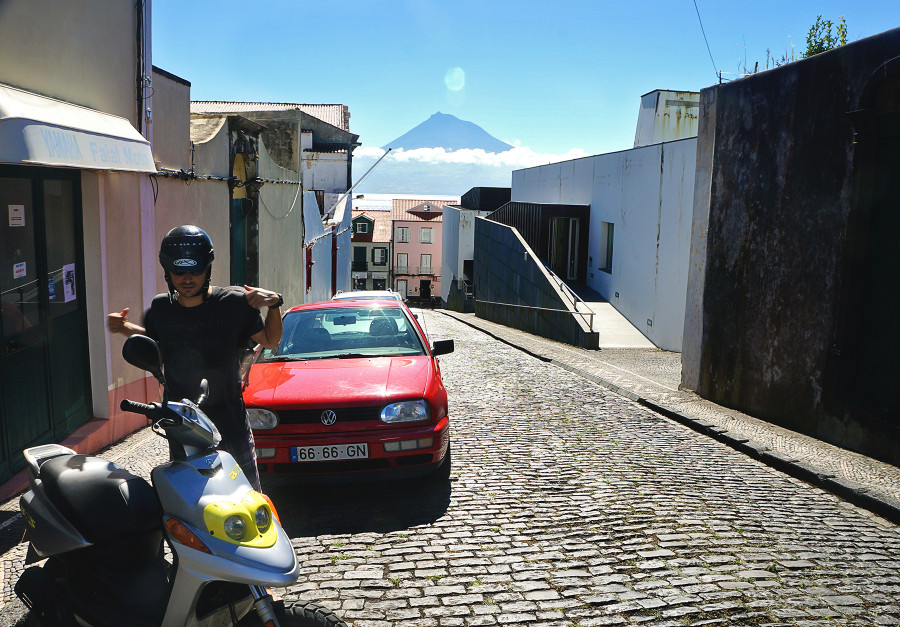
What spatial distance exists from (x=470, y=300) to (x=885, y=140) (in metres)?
33.6

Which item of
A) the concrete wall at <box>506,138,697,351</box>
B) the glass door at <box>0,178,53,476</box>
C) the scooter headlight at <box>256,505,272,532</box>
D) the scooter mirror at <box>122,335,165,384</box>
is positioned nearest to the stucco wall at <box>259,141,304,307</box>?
the glass door at <box>0,178,53,476</box>

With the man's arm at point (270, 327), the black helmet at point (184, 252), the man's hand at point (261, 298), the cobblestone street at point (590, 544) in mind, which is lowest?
the cobblestone street at point (590, 544)

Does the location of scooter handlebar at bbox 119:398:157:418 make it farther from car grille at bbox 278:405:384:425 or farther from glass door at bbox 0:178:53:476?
glass door at bbox 0:178:53:476

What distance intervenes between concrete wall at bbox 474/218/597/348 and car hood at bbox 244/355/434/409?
11602 mm

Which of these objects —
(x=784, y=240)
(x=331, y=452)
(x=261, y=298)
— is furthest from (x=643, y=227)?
(x=261, y=298)

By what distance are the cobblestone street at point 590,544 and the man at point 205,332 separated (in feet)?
3.77

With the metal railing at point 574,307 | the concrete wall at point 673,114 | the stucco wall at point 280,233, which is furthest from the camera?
the concrete wall at point 673,114

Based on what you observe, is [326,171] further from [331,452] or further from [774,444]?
[331,452]

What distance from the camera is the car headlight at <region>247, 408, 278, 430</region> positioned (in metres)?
5.36

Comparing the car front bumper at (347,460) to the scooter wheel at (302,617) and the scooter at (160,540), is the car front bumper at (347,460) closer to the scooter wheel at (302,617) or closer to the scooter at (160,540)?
the scooter at (160,540)

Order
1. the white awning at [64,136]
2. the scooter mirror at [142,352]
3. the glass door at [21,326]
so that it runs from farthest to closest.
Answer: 1. the glass door at [21,326]
2. the white awning at [64,136]
3. the scooter mirror at [142,352]

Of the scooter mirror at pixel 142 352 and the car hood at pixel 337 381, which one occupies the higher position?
the scooter mirror at pixel 142 352

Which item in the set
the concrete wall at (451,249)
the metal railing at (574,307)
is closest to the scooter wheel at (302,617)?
the metal railing at (574,307)

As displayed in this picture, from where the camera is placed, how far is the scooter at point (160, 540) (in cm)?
269
